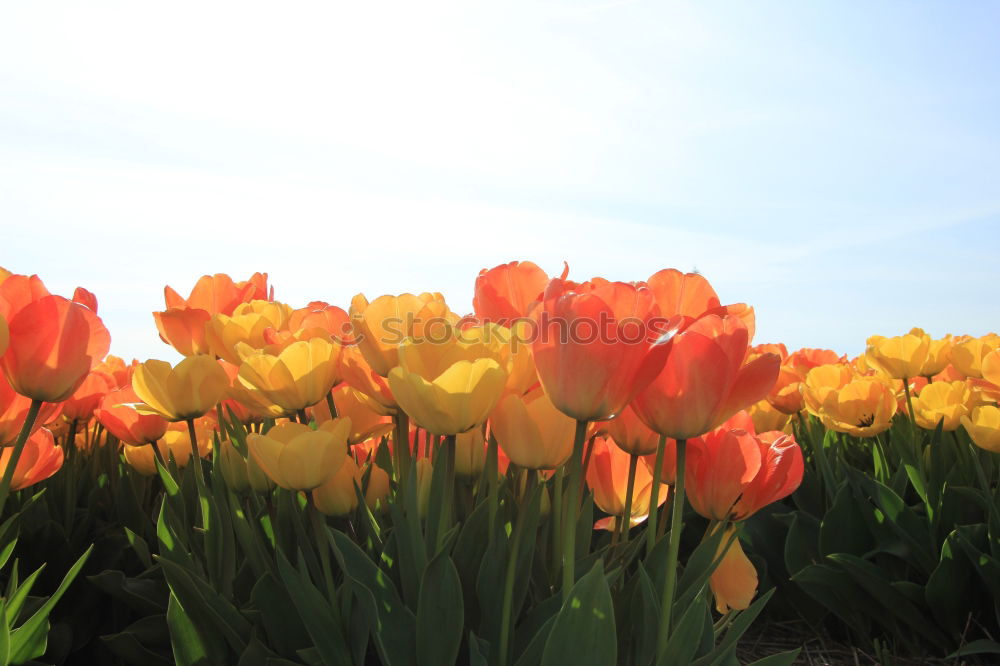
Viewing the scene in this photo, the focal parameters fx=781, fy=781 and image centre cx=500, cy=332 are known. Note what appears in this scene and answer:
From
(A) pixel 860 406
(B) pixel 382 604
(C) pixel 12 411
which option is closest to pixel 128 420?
(C) pixel 12 411

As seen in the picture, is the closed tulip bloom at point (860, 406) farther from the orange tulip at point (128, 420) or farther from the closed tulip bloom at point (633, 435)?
the orange tulip at point (128, 420)

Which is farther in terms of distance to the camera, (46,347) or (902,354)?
(902,354)

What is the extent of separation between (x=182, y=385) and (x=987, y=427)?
240cm

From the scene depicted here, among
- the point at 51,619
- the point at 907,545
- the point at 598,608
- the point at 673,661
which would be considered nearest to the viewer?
the point at 598,608

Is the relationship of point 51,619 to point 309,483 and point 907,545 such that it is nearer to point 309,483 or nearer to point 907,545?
point 309,483

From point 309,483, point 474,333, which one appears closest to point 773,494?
point 474,333

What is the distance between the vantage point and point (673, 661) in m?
1.08

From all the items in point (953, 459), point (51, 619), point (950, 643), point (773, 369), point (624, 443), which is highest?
point (773, 369)

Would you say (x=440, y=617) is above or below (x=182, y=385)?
below

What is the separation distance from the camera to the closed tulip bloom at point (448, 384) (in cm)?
95

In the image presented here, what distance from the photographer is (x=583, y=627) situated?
3.17 feet

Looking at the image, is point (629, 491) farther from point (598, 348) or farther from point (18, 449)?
point (18, 449)

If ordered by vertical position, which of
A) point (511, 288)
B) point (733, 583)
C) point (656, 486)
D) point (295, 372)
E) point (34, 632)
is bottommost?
point (34, 632)

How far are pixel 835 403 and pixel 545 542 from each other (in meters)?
1.79
